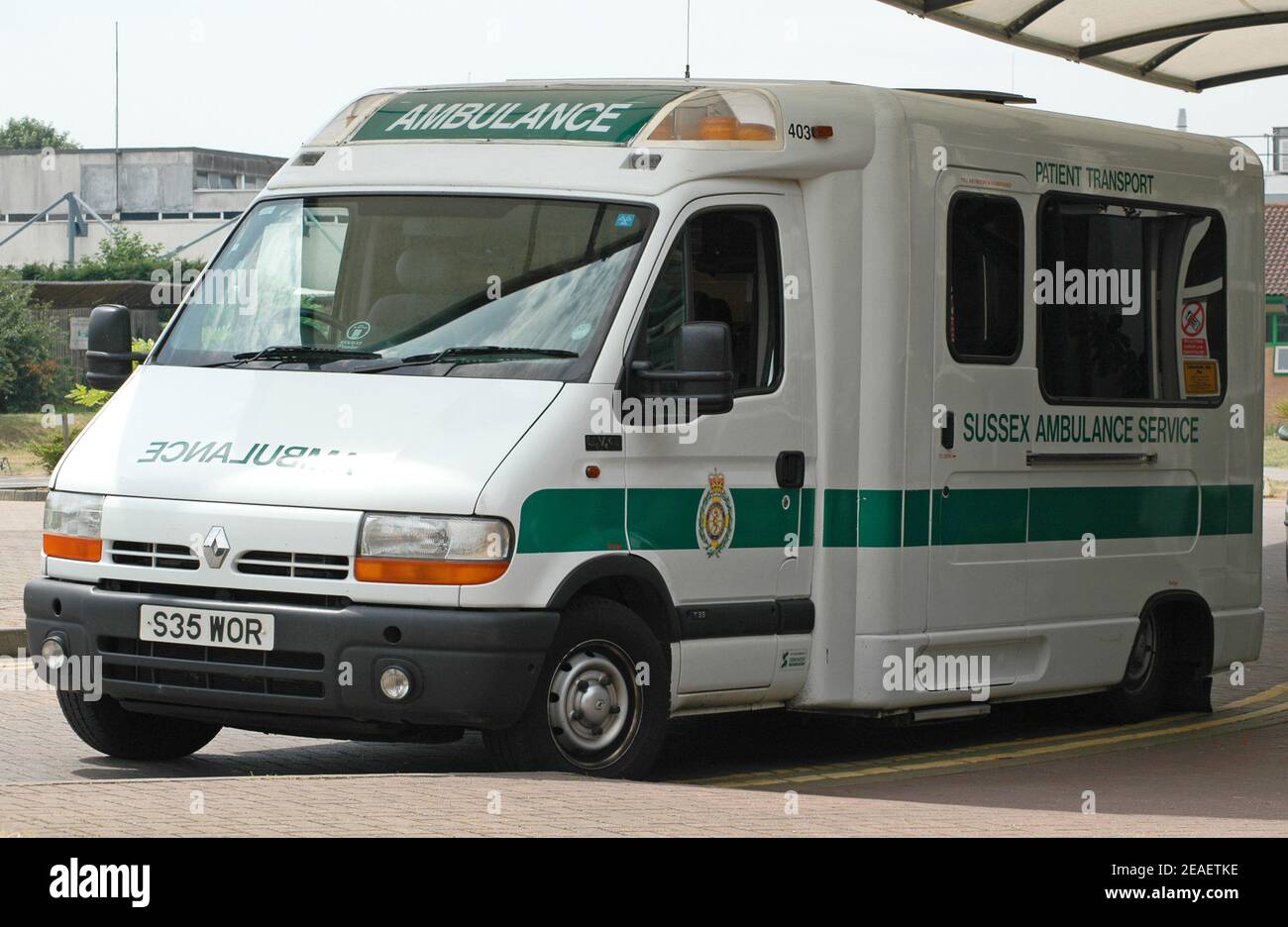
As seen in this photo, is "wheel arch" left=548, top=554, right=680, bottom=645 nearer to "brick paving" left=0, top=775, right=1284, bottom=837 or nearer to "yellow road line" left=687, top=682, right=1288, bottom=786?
"brick paving" left=0, top=775, right=1284, bottom=837

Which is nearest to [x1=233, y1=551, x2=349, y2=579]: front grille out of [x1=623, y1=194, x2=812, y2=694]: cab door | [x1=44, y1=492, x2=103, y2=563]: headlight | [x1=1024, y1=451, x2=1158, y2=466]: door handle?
[x1=44, y1=492, x2=103, y2=563]: headlight

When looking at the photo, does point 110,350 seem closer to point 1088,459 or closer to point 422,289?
point 422,289

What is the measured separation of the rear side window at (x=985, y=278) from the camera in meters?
10.3

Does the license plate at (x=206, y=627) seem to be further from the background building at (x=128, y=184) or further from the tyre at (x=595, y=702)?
the background building at (x=128, y=184)

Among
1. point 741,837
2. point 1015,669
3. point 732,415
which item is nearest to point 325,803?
point 741,837

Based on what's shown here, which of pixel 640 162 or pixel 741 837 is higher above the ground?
pixel 640 162

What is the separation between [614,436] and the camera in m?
8.67

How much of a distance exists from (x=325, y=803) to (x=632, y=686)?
172 centimetres

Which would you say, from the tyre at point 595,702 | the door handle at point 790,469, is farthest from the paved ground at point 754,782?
the door handle at point 790,469

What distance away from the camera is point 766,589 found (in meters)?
9.52

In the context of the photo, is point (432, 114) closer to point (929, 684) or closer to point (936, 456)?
point (936, 456)

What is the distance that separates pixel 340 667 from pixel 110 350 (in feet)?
7.13

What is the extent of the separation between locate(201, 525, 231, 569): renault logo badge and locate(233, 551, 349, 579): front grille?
70 mm

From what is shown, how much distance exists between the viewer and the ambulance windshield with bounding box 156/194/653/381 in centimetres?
875
